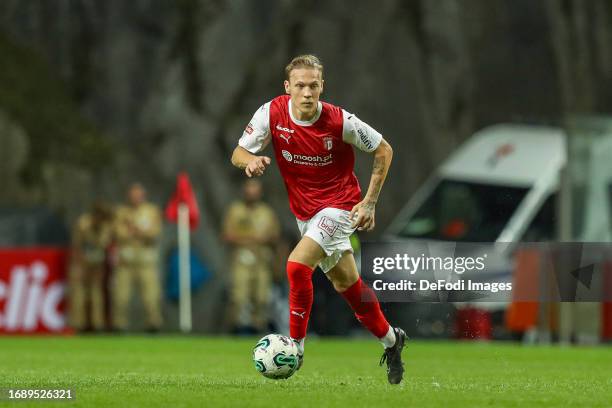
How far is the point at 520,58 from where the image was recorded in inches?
1207

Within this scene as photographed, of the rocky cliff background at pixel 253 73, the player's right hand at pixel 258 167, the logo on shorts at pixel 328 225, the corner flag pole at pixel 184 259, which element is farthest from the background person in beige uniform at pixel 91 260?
the player's right hand at pixel 258 167

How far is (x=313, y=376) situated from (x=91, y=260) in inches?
478

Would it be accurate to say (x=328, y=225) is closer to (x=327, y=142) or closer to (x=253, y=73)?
(x=327, y=142)

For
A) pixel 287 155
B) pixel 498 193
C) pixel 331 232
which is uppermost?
pixel 498 193

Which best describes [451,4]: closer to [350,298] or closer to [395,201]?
[395,201]

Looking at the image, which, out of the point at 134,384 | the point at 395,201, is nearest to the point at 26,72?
the point at 395,201

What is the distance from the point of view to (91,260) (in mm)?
23000

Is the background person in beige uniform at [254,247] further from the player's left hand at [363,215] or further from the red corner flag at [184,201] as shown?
the player's left hand at [363,215]

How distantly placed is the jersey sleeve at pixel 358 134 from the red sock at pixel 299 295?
916 millimetres

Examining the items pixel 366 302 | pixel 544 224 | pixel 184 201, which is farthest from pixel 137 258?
pixel 366 302

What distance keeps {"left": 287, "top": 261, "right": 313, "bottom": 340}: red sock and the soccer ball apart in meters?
0.27

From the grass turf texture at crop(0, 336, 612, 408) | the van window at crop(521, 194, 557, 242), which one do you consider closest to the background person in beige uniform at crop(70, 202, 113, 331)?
the grass turf texture at crop(0, 336, 612, 408)

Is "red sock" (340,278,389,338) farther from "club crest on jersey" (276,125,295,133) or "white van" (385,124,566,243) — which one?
"white van" (385,124,566,243)

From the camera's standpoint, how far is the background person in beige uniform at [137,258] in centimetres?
2275
